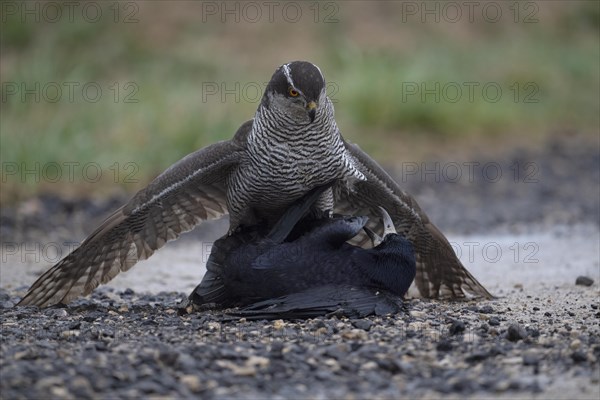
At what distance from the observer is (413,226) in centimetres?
687

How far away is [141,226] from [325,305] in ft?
5.76

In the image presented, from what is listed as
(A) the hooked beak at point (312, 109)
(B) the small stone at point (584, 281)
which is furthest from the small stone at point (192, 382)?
(B) the small stone at point (584, 281)

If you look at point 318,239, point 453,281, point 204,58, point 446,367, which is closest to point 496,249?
point 453,281

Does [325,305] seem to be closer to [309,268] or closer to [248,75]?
[309,268]

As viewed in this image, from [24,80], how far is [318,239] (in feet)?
25.6

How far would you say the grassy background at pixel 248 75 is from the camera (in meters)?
11.1

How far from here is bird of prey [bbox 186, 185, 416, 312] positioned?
570cm

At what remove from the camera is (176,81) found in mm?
14508

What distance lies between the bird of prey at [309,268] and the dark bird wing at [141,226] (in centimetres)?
63

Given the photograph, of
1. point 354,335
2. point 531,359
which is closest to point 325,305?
point 354,335

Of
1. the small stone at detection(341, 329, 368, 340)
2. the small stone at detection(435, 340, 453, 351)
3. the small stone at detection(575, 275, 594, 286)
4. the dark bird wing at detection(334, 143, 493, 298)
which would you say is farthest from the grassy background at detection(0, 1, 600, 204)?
the small stone at detection(435, 340, 453, 351)

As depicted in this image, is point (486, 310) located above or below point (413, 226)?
below

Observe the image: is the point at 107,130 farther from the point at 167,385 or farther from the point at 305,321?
the point at 167,385

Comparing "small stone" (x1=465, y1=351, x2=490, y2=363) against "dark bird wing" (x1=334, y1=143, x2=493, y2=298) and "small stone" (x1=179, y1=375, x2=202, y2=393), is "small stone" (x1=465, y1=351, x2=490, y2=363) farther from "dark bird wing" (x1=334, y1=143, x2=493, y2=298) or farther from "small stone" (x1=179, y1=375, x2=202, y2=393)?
"dark bird wing" (x1=334, y1=143, x2=493, y2=298)
